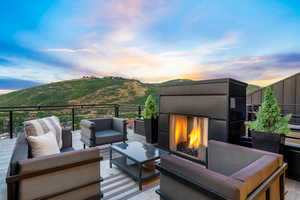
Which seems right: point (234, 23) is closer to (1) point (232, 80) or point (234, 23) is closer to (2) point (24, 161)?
(1) point (232, 80)

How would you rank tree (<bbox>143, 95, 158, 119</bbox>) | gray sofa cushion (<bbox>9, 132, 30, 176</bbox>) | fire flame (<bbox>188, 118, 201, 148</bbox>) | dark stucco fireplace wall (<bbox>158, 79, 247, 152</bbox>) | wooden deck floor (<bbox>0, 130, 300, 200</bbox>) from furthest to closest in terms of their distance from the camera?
tree (<bbox>143, 95, 158, 119</bbox>), fire flame (<bbox>188, 118, 201, 148</bbox>), dark stucco fireplace wall (<bbox>158, 79, 247, 152</bbox>), wooden deck floor (<bbox>0, 130, 300, 200</bbox>), gray sofa cushion (<bbox>9, 132, 30, 176</bbox>)

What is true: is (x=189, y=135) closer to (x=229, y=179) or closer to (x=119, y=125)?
(x=119, y=125)

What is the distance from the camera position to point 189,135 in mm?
3092

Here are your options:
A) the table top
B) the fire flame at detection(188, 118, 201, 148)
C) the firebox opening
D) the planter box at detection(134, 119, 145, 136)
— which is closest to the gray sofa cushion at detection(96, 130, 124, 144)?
the table top

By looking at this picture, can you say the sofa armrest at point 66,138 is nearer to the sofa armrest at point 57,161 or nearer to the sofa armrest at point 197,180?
the sofa armrest at point 57,161

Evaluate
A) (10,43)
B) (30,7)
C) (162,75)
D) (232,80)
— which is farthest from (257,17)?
(10,43)

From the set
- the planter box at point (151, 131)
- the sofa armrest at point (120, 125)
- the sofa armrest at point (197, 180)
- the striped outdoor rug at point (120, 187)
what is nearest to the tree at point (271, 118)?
the sofa armrest at point (197, 180)

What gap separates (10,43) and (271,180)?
6845 millimetres

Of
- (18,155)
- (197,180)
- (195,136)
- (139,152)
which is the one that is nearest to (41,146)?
(18,155)

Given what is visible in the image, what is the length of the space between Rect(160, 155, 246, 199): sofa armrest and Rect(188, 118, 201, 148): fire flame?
164 cm

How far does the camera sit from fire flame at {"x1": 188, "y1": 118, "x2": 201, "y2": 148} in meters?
2.83

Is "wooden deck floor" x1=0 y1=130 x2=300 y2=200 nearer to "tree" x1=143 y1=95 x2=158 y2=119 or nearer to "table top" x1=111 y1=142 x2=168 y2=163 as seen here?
"table top" x1=111 y1=142 x2=168 y2=163

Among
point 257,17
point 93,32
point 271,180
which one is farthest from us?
point 93,32

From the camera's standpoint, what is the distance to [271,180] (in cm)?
113
